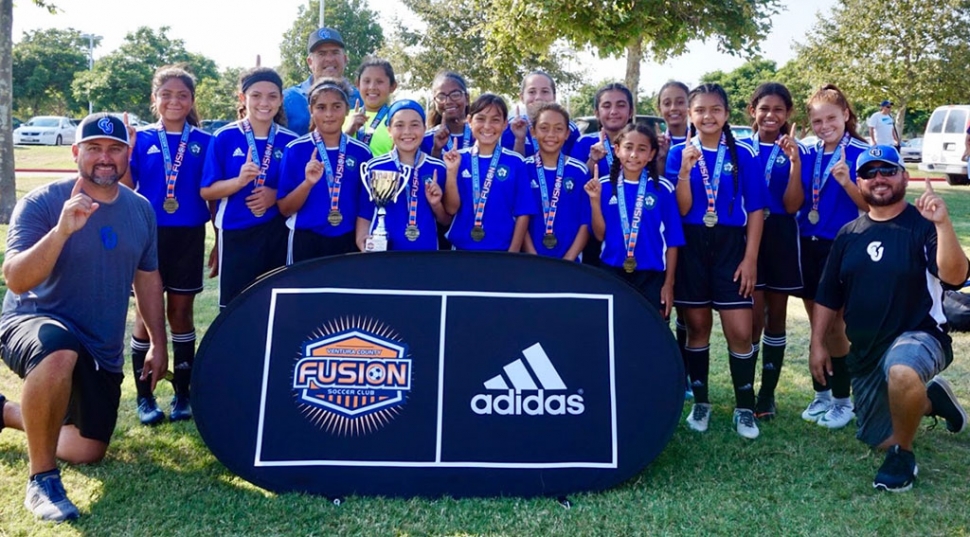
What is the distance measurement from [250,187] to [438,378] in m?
1.66

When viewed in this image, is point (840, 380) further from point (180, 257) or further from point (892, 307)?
point (180, 257)

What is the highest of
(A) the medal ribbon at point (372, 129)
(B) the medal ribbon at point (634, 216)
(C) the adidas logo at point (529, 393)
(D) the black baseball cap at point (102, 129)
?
(A) the medal ribbon at point (372, 129)

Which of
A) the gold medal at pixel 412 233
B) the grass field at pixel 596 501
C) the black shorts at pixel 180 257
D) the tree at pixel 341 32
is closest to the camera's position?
the grass field at pixel 596 501

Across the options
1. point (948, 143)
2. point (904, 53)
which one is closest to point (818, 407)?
point (948, 143)

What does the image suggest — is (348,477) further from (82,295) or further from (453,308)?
(82,295)

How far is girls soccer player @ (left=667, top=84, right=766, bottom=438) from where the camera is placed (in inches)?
181

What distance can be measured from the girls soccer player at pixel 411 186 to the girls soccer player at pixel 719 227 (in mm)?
1411

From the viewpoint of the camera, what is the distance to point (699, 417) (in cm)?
476

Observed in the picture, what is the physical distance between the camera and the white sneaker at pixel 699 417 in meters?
4.71

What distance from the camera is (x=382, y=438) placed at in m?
3.83

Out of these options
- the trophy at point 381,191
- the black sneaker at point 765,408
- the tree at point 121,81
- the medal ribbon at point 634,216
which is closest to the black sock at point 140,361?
the trophy at point 381,191

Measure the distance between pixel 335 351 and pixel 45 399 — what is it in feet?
4.30

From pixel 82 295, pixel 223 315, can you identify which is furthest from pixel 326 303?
pixel 82 295

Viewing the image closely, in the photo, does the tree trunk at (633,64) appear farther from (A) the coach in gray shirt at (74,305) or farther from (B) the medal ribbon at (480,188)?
(A) the coach in gray shirt at (74,305)
